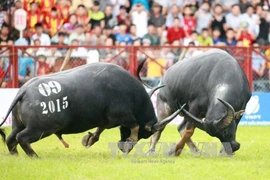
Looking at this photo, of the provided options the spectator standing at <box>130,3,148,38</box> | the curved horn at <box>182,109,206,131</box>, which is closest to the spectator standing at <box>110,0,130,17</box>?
the spectator standing at <box>130,3,148,38</box>

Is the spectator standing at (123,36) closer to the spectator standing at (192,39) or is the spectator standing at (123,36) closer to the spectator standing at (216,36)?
the spectator standing at (192,39)

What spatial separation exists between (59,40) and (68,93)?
10.0m

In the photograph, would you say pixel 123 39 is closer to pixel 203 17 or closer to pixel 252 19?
pixel 203 17

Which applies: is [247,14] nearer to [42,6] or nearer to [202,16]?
[202,16]

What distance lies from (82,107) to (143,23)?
11.2 metres

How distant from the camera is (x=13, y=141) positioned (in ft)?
52.9

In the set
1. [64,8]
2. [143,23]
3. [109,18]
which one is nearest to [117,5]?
[109,18]

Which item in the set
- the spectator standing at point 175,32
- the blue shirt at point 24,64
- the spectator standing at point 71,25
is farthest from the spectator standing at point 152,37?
the blue shirt at point 24,64

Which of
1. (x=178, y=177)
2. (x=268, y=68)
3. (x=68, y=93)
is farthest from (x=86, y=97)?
(x=268, y=68)

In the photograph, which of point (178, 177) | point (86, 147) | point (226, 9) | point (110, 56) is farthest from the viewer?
point (226, 9)

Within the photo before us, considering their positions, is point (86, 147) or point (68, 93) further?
point (86, 147)

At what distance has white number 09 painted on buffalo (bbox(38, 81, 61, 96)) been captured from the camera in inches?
618

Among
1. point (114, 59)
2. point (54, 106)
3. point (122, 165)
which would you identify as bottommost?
point (114, 59)

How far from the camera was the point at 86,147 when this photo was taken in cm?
1702
